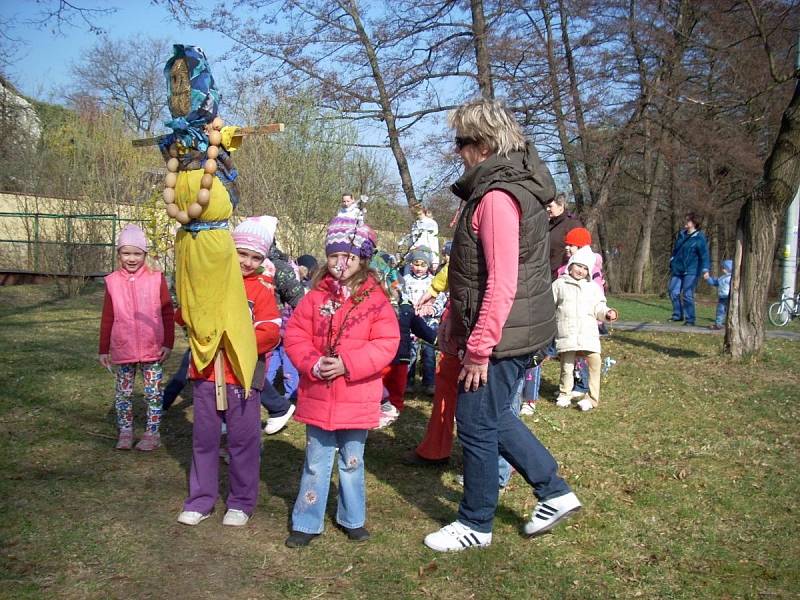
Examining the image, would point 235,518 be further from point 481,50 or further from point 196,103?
point 481,50

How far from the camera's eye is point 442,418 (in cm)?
507

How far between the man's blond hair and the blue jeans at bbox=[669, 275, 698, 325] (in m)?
11.2

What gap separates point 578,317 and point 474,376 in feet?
11.6

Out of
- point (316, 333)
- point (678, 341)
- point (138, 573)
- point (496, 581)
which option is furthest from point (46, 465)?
point (678, 341)

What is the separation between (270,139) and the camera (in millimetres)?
14234

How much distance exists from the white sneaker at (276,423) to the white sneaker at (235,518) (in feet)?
6.02

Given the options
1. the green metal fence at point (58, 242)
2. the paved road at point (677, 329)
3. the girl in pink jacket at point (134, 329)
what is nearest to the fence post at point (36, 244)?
the green metal fence at point (58, 242)

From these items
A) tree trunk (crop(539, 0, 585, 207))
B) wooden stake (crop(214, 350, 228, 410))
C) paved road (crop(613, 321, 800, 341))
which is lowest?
paved road (crop(613, 321, 800, 341))

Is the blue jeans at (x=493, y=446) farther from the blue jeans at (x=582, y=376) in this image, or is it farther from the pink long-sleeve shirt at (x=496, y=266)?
the blue jeans at (x=582, y=376)

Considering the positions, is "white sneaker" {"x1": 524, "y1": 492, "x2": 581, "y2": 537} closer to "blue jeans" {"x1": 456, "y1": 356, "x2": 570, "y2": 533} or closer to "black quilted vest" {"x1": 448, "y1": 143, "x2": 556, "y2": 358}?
"blue jeans" {"x1": 456, "y1": 356, "x2": 570, "y2": 533}

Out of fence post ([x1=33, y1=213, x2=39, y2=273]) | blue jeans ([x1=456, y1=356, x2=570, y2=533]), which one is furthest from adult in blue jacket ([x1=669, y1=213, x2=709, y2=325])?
fence post ([x1=33, y1=213, x2=39, y2=273])

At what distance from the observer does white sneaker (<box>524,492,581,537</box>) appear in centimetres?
379

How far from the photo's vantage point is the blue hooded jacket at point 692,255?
1355 centimetres

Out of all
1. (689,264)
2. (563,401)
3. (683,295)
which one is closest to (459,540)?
(563,401)
